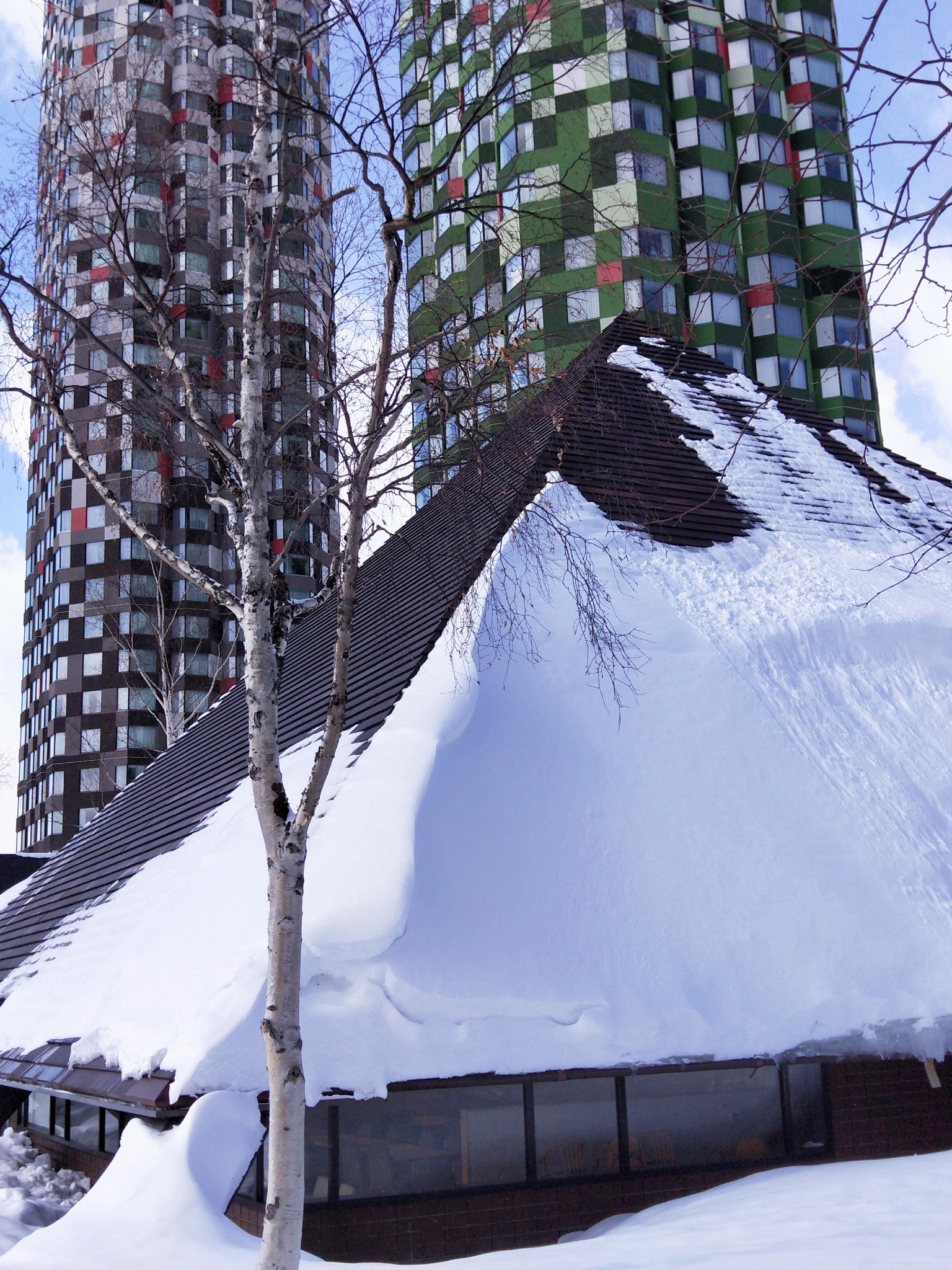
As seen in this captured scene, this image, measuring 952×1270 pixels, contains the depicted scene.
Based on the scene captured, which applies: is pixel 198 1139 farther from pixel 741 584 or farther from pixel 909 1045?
pixel 741 584

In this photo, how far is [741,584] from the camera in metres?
11.5

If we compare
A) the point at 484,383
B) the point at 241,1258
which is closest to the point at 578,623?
the point at 484,383

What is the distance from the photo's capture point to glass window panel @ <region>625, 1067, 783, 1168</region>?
7.96 metres

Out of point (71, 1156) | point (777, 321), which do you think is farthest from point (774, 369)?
point (71, 1156)

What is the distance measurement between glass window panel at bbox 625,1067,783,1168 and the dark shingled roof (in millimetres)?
3554

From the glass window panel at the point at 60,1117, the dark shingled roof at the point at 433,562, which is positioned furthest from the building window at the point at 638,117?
the glass window panel at the point at 60,1117

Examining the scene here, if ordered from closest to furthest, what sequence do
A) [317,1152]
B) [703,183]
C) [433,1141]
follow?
[317,1152]
[433,1141]
[703,183]

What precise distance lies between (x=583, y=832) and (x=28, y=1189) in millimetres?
5774

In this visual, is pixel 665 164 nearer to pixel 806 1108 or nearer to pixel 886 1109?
pixel 886 1109

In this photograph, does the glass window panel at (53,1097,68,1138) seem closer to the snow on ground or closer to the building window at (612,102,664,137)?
the snow on ground

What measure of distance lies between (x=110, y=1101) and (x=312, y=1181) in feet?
4.35

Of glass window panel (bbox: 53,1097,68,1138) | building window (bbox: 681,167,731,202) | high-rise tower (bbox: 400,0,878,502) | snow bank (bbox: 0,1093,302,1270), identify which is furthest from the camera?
building window (bbox: 681,167,731,202)

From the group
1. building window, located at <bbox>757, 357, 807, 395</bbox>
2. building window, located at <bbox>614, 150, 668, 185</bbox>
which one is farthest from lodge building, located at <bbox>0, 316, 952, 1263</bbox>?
building window, located at <bbox>757, 357, 807, 395</bbox>

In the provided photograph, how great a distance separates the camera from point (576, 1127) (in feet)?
25.4
